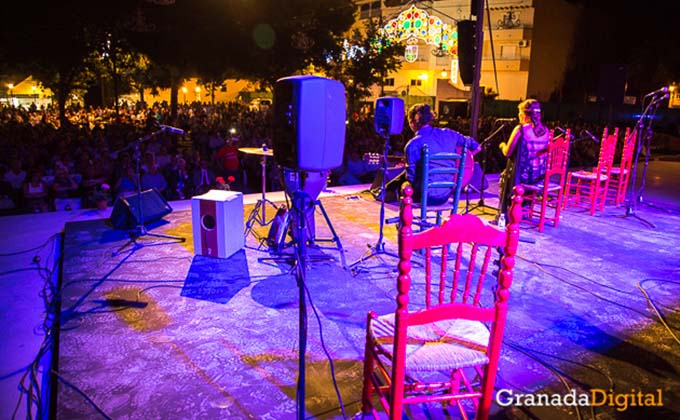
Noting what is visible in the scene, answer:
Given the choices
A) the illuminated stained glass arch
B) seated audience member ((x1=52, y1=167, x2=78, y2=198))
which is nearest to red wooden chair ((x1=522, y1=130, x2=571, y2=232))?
seated audience member ((x1=52, y1=167, x2=78, y2=198))

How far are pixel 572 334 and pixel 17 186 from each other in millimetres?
7381

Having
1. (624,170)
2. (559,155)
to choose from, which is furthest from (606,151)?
(559,155)

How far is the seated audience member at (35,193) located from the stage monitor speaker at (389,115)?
502 centimetres

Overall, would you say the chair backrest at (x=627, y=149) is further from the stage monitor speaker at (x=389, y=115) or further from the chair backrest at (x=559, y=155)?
the stage monitor speaker at (x=389, y=115)

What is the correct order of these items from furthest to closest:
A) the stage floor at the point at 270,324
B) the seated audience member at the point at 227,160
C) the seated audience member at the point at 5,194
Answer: the seated audience member at the point at 227,160 → the seated audience member at the point at 5,194 → the stage floor at the point at 270,324

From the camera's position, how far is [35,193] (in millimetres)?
6410

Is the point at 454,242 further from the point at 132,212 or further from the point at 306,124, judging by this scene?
the point at 132,212

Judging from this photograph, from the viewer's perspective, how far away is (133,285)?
12.8 feet

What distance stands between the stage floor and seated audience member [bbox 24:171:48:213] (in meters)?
0.96

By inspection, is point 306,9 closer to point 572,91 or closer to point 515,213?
point 515,213

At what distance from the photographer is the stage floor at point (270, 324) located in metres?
2.49

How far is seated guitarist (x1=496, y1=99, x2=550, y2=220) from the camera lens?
5.54 metres

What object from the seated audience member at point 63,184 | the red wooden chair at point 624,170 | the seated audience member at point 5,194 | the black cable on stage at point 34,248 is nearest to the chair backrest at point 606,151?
the red wooden chair at point 624,170

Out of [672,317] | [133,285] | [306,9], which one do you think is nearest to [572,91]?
[306,9]
